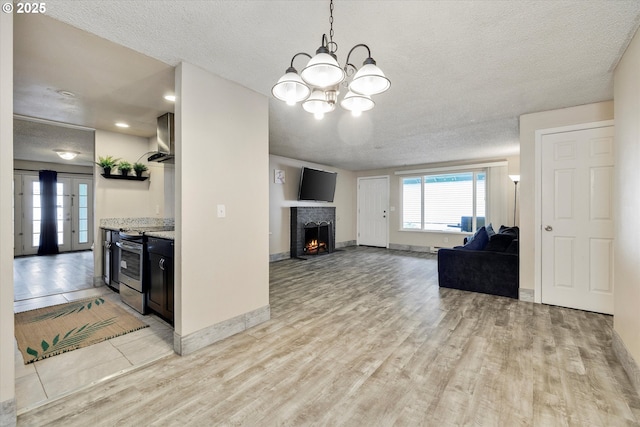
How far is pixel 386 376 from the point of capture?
1967mm

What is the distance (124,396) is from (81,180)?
8345 mm

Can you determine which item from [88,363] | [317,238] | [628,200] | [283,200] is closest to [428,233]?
[317,238]

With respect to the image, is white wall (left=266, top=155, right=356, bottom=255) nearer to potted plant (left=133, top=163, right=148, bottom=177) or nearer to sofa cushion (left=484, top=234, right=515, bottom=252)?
potted plant (left=133, top=163, right=148, bottom=177)

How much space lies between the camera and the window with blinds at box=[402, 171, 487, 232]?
22.1 feet

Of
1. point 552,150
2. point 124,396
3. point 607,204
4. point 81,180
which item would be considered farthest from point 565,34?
point 81,180

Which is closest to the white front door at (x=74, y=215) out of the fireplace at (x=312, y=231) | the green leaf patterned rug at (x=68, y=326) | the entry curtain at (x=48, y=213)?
the entry curtain at (x=48, y=213)

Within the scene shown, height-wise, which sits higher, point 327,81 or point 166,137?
point 166,137

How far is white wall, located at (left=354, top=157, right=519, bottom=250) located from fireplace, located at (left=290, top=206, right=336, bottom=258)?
173 centimetres

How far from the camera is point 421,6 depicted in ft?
5.41

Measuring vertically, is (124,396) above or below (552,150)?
below

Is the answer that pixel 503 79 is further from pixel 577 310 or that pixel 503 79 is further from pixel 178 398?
pixel 178 398

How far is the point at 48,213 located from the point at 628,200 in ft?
34.7

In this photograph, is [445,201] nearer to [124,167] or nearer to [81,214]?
[124,167]

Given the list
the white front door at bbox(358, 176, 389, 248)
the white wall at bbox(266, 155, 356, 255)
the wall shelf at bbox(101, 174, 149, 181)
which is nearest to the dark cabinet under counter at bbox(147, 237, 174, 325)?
the wall shelf at bbox(101, 174, 149, 181)
